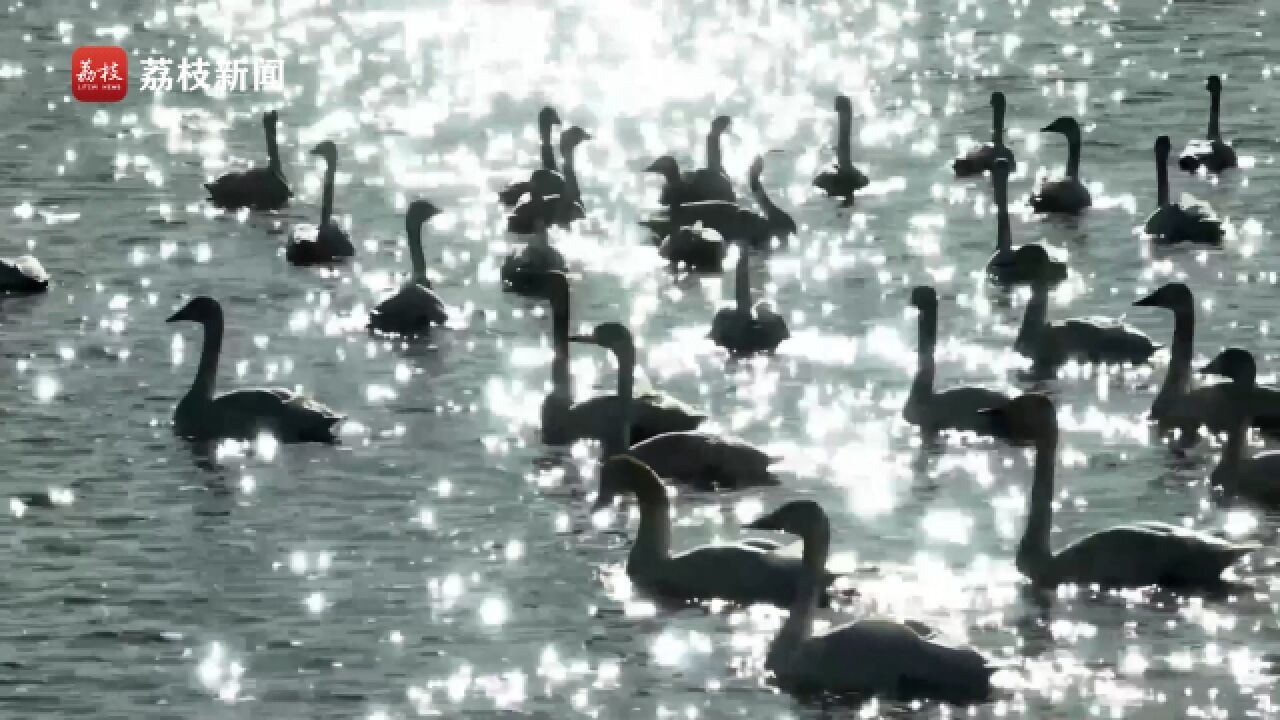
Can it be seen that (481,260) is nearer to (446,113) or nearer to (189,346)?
(189,346)

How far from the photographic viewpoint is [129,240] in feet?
140

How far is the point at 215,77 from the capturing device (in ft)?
221

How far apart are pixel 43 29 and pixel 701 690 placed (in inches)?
Answer: 2515

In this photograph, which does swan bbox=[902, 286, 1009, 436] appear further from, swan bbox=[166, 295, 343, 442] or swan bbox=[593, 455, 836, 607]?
swan bbox=[593, 455, 836, 607]

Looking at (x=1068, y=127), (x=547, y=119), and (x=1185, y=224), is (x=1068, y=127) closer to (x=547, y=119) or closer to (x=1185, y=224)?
(x=1185, y=224)

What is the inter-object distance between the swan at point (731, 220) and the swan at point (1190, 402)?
490 inches

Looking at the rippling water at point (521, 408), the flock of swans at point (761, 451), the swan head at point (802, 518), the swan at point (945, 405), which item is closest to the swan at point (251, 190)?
the flock of swans at point (761, 451)

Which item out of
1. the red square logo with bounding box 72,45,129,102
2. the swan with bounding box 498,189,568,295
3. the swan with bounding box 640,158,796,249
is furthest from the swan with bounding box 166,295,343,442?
the red square logo with bounding box 72,45,129,102

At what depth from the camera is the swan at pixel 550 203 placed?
4322 cm

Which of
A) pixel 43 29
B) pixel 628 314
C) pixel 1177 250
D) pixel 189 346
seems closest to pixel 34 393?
pixel 189 346

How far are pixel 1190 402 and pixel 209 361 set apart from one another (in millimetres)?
9728

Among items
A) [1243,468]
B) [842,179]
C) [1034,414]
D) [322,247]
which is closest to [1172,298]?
[1243,468]

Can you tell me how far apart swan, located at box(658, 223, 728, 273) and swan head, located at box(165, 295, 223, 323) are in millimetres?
10283

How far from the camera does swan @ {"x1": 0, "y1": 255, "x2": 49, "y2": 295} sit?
Result: 3697cm
